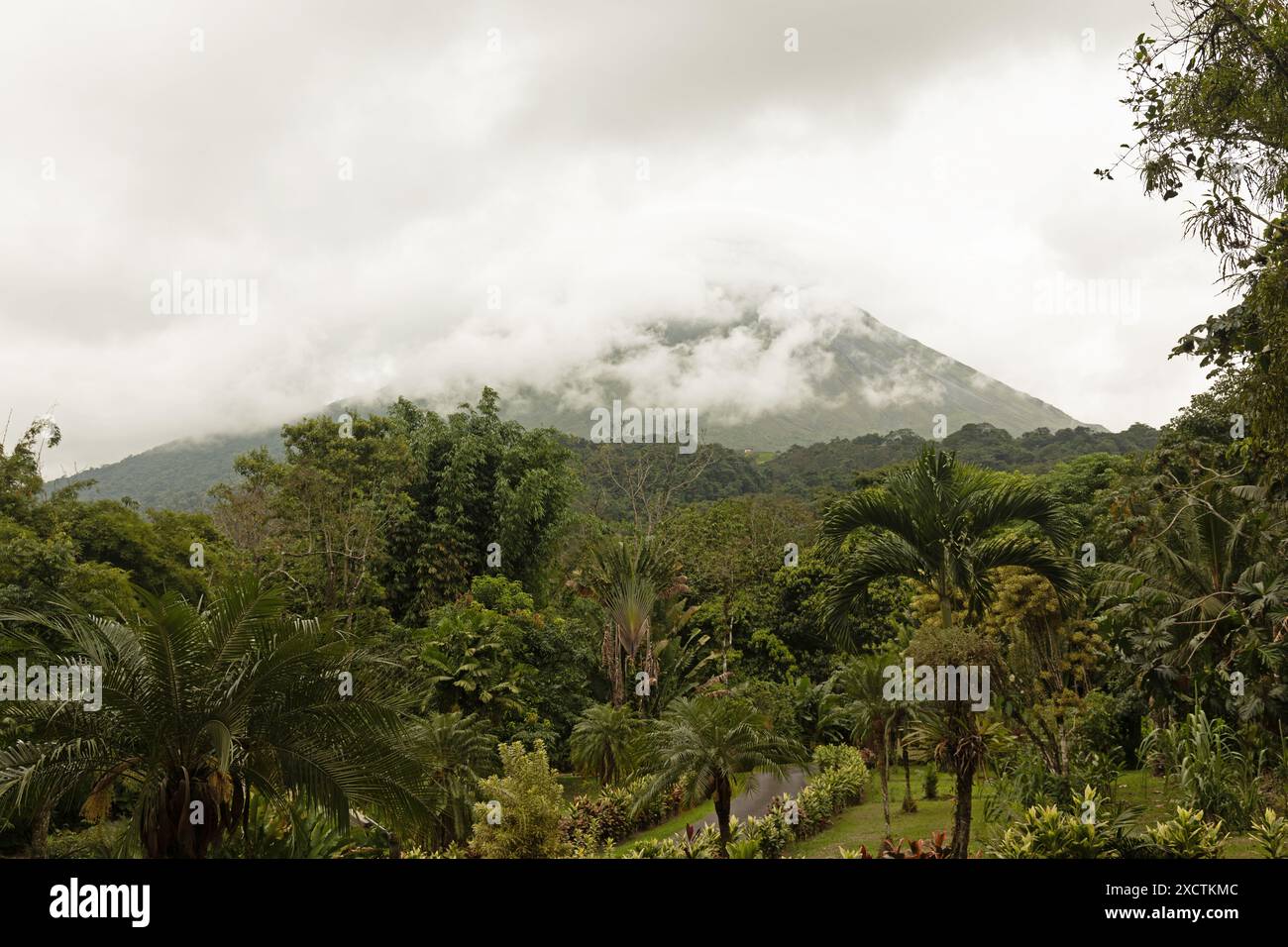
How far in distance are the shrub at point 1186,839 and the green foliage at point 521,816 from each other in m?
5.82

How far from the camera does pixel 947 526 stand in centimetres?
858

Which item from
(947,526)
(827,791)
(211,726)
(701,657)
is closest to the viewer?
(211,726)

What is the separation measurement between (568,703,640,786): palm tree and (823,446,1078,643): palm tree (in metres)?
8.96

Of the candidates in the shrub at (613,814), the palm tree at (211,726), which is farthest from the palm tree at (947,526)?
the shrub at (613,814)

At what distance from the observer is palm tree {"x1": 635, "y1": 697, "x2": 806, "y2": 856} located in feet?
33.0

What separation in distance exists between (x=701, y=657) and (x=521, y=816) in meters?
15.0

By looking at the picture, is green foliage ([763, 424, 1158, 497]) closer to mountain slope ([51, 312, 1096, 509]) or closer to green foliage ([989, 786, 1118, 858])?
green foliage ([989, 786, 1118, 858])

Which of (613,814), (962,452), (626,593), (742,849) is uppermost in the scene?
(962,452)

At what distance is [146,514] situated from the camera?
29.0m

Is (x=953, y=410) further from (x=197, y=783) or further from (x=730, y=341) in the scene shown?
(x=197, y=783)

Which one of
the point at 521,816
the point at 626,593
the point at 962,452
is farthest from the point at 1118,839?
the point at 962,452

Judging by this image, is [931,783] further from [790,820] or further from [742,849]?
[742,849]

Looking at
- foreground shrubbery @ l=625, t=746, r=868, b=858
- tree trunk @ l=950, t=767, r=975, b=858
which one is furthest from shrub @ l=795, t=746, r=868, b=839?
tree trunk @ l=950, t=767, r=975, b=858

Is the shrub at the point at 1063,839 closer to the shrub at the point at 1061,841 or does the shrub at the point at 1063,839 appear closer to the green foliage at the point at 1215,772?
the shrub at the point at 1061,841
